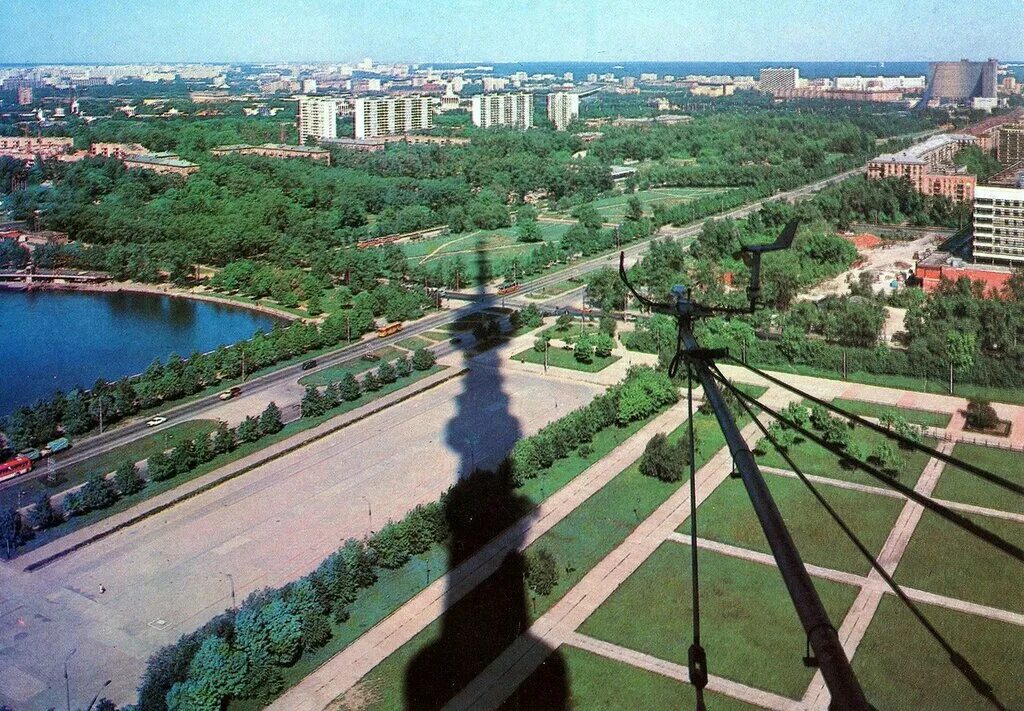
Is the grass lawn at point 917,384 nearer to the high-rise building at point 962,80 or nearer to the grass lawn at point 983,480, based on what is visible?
the grass lawn at point 983,480

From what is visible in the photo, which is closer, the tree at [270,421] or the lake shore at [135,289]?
the tree at [270,421]

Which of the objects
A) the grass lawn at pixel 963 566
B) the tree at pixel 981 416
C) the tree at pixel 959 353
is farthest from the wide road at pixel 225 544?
the tree at pixel 959 353

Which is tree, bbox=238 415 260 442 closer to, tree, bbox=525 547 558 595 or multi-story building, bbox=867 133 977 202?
tree, bbox=525 547 558 595

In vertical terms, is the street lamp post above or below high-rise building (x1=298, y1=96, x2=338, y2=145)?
below

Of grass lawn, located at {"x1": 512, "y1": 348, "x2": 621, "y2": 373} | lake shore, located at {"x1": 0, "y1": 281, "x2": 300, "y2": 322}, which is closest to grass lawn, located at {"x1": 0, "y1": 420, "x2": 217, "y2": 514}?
grass lawn, located at {"x1": 512, "y1": 348, "x2": 621, "y2": 373}

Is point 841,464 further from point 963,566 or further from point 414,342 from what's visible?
point 414,342

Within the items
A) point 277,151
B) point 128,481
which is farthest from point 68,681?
point 277,151

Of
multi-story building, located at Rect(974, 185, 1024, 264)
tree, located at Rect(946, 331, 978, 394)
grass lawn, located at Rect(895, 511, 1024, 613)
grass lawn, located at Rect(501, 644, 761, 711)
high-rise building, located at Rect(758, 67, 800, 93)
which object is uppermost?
high-rise building, located at Rect(758, 67, 800, 93)

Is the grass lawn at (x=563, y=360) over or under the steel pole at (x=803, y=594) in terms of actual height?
under
